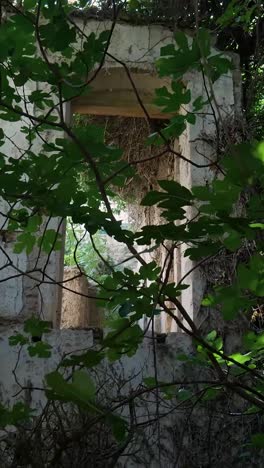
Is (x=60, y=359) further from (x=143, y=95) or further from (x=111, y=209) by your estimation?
(x=143, y=95)

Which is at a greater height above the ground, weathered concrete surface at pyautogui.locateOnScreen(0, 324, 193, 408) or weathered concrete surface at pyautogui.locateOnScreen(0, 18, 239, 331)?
weathered concrete surface at pyautogui.locateOnScreen(0, 18, 239, 331)

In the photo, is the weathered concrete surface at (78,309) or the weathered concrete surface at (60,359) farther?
the weathered concrete surface at (78,309)

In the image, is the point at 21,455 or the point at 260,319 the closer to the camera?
the point at 21,455

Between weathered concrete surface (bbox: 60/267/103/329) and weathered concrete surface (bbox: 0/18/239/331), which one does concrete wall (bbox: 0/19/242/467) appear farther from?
weathered concrete surface (bbox: 60/267/103/329)

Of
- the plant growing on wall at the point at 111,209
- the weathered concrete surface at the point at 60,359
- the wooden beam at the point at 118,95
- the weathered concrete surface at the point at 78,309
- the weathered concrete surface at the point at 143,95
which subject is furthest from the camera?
the weathered concrete surface at the point at 78,309

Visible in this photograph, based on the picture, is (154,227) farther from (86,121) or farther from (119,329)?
(86,121)

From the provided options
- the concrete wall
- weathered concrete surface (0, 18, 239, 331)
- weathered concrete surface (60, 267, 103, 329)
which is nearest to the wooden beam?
weathered concrete surface (0, 18, 239, 331)

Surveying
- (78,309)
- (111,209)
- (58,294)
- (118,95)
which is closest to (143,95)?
(118,95)

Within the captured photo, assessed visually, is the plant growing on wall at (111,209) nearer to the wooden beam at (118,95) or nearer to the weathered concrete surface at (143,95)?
the weathered concrete surface at (143,95)

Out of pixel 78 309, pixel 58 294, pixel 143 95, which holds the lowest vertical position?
pixel 58 294

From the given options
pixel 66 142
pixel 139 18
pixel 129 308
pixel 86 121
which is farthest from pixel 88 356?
pixel 86 121

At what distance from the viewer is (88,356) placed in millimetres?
1868

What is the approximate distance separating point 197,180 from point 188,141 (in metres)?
0.37

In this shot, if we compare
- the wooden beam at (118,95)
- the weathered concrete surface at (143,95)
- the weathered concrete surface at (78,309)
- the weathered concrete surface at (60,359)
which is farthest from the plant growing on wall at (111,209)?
the weathered concrete surface at (78,309)
